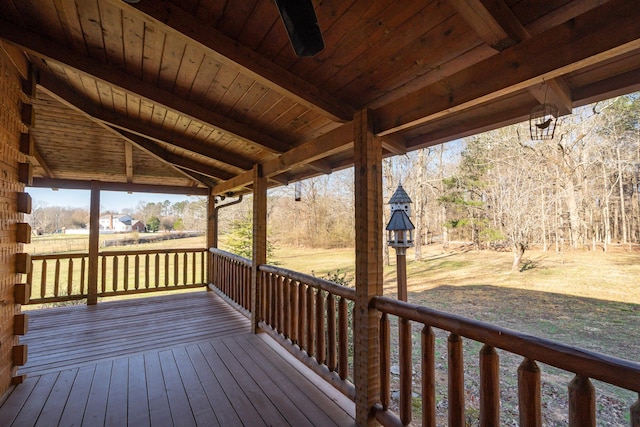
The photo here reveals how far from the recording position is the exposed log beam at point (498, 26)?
1.08m

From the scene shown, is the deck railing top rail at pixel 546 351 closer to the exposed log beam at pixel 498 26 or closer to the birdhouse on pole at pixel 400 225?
the exposed log beam at pixel 498 26

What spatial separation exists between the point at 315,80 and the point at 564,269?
9039 millimetres

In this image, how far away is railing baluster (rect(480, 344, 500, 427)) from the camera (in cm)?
138

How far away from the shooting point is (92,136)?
440 centimetres

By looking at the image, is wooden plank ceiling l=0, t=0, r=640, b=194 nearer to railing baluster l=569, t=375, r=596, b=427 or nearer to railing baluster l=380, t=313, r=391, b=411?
railing baluster l=569, t=375, r=596, b=427

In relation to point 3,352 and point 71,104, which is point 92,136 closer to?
point 71,104

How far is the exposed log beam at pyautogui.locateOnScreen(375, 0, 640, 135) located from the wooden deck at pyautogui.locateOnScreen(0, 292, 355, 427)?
2.21 meters

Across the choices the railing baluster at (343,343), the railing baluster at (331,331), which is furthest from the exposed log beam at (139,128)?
the railing baluster at (343,343)

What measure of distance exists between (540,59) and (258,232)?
329 centimetres

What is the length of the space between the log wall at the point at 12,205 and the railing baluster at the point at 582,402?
11.8ft

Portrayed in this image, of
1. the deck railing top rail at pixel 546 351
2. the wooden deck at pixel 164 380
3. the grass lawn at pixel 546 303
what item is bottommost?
the grass lawn at pixel 546 303

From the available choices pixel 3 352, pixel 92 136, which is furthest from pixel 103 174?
pixel 3 352

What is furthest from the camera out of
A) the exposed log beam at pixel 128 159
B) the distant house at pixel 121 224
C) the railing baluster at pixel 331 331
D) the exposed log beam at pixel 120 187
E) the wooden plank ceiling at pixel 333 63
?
the distant house at pixel 121 224

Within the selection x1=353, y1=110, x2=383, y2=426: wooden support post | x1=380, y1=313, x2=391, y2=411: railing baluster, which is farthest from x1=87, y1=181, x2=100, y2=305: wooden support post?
x1=380, y1=313, x2=391, y2=411: railing baluster
